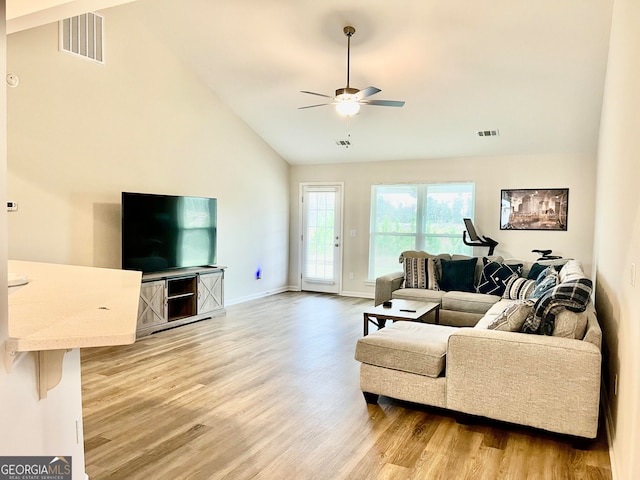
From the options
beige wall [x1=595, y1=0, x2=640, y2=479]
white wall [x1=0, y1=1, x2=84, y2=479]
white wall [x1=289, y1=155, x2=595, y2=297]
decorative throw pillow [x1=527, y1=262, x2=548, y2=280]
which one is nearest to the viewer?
white wall [x1=0, y1=1, x2=84, y2=479]

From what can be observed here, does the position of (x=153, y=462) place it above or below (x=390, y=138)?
below

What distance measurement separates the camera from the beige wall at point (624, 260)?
1935 mm

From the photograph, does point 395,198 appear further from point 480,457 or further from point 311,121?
point 480,457

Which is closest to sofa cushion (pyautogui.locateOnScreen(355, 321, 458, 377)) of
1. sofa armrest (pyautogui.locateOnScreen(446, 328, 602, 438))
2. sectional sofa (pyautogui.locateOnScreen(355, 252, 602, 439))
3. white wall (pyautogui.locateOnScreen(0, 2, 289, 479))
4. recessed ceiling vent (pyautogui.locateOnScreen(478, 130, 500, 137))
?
sectional sofa (pyautogui.locateOnScreen(355, 252, 602, 439))

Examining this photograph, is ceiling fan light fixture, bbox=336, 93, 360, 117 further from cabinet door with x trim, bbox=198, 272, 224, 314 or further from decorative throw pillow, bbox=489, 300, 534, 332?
cabinet door with x trim, bbox=198, 272, 224, 314

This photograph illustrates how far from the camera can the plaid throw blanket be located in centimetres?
271

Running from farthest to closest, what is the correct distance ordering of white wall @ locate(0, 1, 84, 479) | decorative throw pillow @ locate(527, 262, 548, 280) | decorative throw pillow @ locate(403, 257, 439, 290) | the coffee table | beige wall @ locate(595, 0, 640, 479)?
1. decorative throw pillow @ locate(403, 257, 439, 290)
2. decorative throw pillow @ locate(527, 262, 548, 280)
3. the coffee table
4. beige wall @ locate(595, 0, 640, 479)
5. white wall @ locate(0, 1, 84, 479)

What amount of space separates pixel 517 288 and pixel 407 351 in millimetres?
2841

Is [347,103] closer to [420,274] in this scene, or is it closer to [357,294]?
[420,274]

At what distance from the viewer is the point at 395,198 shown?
7492 millimetres

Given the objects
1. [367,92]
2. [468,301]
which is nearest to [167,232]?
[367,92]

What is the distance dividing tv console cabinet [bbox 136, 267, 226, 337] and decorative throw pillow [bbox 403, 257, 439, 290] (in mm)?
2527

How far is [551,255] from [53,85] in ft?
20.9

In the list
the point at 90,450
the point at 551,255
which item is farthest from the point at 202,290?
the point at 551,255
